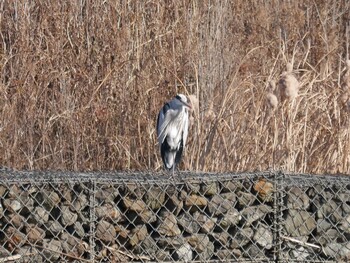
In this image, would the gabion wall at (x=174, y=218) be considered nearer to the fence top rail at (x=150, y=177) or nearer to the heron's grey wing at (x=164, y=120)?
the fence top rail at (x=150, y=177)

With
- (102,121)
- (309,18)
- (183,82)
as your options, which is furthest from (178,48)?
(309,18)

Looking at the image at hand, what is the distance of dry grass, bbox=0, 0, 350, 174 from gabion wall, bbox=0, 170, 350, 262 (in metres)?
1.34

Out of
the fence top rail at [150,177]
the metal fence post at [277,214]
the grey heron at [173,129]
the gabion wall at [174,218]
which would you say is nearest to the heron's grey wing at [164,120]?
the grey heron at [173,129]

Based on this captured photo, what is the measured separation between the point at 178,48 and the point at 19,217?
9.13 ft

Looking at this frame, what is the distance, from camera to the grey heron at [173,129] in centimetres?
549

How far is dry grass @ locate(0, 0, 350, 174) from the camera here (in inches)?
221

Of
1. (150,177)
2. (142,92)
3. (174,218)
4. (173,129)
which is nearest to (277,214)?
(174,218)

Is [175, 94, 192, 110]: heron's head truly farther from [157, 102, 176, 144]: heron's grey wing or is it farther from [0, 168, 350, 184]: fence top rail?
[0, 168, 350, 184]: fence top rail

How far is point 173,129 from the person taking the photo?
18.3 ft

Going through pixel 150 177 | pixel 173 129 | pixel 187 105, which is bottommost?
pixel 173 129

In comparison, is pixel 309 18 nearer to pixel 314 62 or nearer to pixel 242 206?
pixel 314 62

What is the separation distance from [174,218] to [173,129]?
5.36 ft

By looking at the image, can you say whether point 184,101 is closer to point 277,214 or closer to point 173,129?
point 173,129

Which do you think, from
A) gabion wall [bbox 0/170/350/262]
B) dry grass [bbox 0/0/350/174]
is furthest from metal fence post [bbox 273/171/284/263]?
dry grass [bbox 0/0/350/174]
